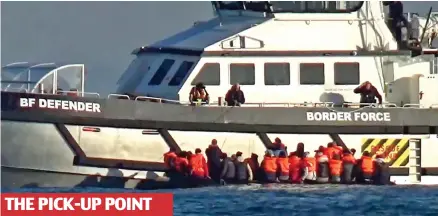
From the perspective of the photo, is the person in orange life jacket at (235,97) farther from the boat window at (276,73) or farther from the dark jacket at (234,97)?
the boat window at (276,73)

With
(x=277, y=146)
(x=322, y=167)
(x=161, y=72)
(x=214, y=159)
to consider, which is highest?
(x=161, y=72)

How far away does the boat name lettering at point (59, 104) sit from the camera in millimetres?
24578

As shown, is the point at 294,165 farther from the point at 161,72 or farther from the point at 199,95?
the point at 161,72

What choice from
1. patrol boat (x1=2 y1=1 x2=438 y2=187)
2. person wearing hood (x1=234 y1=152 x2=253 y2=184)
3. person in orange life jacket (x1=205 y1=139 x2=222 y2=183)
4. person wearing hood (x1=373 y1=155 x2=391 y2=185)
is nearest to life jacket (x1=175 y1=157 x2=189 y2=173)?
patrol boat (x1=2 y1=1 x2=438 y2=187)

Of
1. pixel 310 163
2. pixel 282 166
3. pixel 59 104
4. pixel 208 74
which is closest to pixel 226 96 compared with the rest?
pixel 208 74

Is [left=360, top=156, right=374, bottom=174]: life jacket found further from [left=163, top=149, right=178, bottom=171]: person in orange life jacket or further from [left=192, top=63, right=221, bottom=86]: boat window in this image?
[left=163, top=149, right=178, bottom=171]: person in orange life jacket

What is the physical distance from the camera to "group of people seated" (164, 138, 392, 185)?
81.2 ft

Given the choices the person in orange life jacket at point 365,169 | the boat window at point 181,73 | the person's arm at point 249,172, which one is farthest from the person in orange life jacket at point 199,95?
the person in orange life jacket at point 365,169

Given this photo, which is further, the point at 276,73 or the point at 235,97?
the point at 276,73

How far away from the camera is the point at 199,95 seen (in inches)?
998

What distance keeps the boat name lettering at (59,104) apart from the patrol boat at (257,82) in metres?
0.28

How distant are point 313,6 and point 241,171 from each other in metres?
3.33

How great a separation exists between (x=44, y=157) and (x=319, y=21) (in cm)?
519

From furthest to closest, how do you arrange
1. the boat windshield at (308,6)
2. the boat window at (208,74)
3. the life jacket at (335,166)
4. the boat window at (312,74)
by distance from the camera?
the boat windshield at (308,6), the boat window at (312,74), the boat window at (208,74), the life jacket at (335,166)
